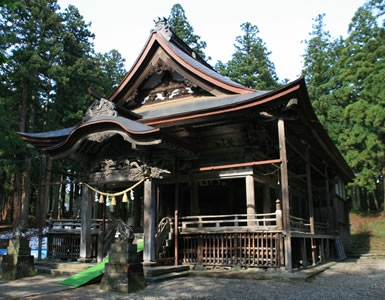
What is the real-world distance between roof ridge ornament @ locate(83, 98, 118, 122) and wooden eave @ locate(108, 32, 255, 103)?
403 centimetres

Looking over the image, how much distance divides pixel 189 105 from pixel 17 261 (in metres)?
7.92

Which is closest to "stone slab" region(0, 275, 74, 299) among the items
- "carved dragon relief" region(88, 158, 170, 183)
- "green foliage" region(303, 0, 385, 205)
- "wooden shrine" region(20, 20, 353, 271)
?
"wooden shrine" region(20, 20, 353, 271)

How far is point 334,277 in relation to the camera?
10.1m

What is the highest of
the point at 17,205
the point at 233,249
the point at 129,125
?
the point at 129,125

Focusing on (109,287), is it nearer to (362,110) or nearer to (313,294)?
(313,294)

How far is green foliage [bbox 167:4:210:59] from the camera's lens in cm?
3919

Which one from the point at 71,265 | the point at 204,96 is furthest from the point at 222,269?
the point at 204,96

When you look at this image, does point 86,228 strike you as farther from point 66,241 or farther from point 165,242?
point 165,242

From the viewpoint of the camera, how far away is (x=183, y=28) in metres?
39.5

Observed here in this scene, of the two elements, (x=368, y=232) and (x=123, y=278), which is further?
(x=368, y=232)

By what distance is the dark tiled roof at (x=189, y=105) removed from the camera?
40.9 feet

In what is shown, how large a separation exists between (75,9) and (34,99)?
34.2ft

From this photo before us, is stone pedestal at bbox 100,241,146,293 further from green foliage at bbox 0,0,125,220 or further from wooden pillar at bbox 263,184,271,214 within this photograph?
green foliage at bbox 0,0,125,220

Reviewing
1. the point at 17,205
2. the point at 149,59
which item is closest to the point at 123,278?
the point at 149,59
